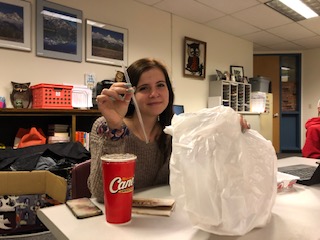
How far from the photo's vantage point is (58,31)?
9.52 ft

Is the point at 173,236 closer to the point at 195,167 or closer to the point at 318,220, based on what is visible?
the point at 195,167

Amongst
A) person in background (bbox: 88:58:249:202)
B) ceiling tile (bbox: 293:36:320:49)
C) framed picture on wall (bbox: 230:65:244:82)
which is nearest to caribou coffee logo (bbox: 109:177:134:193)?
person in background (bbox: 88:58:249:202)

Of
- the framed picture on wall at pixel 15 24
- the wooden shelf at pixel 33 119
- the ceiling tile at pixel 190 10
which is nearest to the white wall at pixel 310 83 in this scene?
the ceiling tile at pixel 190 10

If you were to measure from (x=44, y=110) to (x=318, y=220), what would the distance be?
2.25m

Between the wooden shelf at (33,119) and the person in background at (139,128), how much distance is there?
134 centimetres

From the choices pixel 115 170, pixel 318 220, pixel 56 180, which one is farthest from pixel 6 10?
pixel 318 220

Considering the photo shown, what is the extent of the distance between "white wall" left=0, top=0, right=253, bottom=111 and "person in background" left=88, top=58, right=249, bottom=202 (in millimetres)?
1419

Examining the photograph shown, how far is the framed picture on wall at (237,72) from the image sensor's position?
4.92m

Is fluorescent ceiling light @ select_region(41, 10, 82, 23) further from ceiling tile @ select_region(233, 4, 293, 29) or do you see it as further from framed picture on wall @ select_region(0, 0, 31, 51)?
ceiling tile @ select_region(233, 4, 293, 29)

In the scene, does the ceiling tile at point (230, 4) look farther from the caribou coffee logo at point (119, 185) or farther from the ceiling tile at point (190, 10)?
the caribou coffee logo at point (119, 185)

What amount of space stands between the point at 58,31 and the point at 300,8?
336cm

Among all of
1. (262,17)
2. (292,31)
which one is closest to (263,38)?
(292,31)

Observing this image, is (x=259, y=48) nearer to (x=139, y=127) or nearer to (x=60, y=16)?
(x=60, y=16)

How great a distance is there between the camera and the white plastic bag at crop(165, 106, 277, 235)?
62cm
